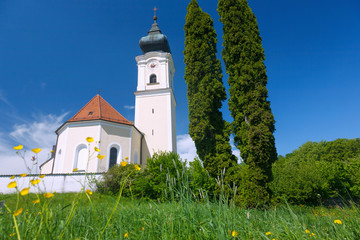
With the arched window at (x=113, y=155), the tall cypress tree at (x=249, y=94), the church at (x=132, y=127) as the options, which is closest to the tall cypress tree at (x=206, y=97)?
the tall cypress tree at (x=249, y=94)

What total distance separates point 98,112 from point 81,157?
4.70 meters

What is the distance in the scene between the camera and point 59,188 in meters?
15.9

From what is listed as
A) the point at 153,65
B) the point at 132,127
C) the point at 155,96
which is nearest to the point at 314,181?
the point at 132,127

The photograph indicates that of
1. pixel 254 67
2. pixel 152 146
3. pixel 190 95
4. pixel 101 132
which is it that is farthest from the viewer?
pixel 152 146

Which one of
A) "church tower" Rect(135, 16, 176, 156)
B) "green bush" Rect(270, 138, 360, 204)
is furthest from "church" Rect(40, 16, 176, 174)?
"green bush" Rect(270, 138, 360, 204)

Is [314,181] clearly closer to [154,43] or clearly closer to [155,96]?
[155,96]

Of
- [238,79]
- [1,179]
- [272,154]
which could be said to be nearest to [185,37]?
[238,79]

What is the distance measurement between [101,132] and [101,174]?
16.6 feet

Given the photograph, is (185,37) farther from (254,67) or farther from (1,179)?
(1,179)

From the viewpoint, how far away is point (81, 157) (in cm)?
1952

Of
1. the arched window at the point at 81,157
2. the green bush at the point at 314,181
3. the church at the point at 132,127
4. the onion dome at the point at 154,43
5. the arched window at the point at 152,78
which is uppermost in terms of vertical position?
the onion dome at the point at 154,43

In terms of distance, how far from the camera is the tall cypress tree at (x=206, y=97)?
11.1m

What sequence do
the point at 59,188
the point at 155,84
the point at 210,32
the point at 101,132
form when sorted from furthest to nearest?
the point at 155,84
the point at 101,132
the point at 59,188
the point at 210,32

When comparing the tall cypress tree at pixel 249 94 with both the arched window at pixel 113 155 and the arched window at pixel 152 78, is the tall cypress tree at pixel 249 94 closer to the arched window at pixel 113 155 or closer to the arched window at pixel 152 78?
the arched window at pixel 113 155
